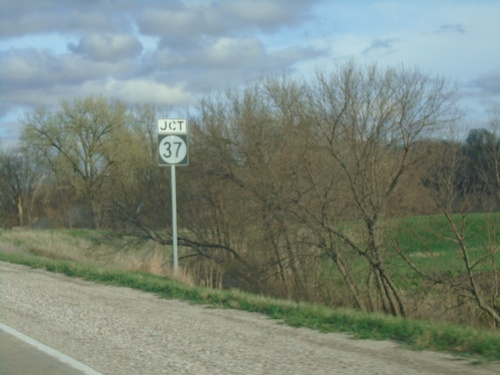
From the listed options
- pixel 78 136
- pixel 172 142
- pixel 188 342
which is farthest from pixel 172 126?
pixel 78 136

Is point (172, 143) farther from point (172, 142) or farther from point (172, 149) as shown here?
point (172, 149)

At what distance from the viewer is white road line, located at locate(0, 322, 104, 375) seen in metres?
7.55

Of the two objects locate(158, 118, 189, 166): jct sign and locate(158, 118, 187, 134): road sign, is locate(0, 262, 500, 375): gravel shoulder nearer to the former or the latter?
locate(158, 118, 189, 166): jct sign

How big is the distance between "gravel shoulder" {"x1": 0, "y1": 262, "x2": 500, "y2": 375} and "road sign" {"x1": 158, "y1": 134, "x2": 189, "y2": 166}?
3.92 metres

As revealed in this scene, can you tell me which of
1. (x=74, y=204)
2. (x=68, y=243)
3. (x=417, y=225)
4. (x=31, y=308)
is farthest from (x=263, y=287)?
(x=74, y=204)

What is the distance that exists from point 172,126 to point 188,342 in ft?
26.2

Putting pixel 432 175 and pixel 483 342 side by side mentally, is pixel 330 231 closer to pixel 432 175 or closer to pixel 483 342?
pixel 432 175

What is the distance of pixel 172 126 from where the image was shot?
15.8m

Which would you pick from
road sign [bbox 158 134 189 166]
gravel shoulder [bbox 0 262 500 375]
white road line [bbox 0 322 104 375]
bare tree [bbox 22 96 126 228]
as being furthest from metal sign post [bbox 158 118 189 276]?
bare tree [bbox 22 96 126 228]

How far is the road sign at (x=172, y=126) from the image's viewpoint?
15.7 m

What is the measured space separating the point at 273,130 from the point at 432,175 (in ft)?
21.9

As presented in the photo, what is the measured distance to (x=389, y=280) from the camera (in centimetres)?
1980

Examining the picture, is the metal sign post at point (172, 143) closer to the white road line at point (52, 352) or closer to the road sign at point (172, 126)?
the road sign at point (172, 126)

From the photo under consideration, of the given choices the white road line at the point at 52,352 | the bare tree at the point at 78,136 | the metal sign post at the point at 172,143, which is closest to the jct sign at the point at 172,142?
the metal sign post at the point at 172,143
